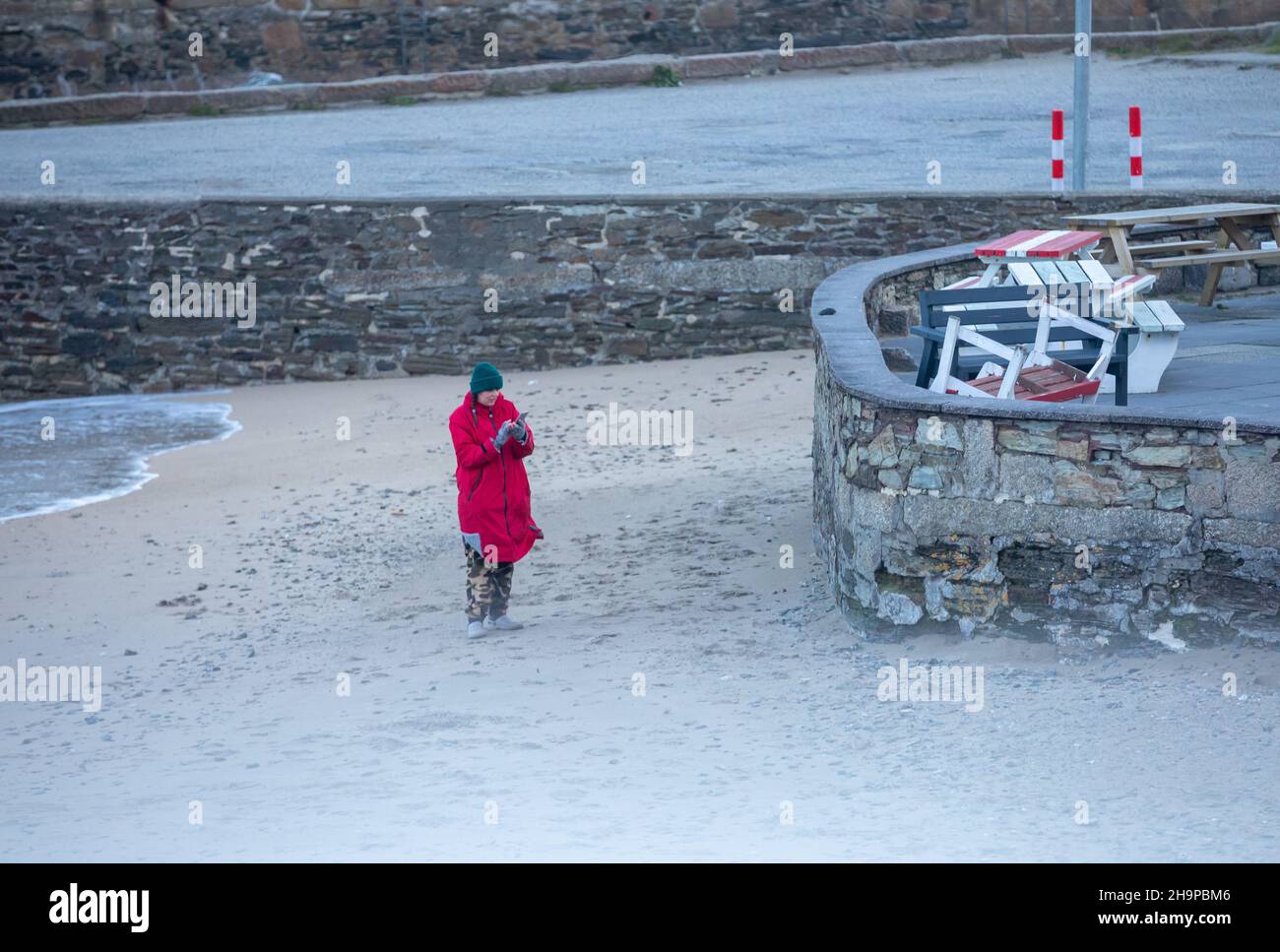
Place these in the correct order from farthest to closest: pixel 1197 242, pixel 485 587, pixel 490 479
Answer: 1. pixel 1197 242
2. pixel 485 587
3. pixel 490 479

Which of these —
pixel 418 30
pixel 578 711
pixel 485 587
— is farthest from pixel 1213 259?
pixel 418 30

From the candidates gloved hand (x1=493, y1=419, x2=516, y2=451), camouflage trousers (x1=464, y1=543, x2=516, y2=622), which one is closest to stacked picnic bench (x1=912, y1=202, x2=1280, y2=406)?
gloved hand (x1=493, y1=419, x2=516, y2=451)

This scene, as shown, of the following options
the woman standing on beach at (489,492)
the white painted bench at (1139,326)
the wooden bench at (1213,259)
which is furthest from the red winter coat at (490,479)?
the wooden bench at (1213,259)

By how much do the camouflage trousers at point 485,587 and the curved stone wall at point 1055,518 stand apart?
171 centimetres

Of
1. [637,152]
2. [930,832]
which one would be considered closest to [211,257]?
[637,152]

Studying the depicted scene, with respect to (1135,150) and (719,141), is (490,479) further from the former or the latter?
(719,141)

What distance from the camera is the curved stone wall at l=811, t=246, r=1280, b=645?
19.9 ft

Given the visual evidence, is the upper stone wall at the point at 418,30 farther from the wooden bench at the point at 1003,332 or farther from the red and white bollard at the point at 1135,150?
the wooden bench at the point at 1003,332

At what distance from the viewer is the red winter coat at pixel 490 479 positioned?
748cm

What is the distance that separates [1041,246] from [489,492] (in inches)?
118

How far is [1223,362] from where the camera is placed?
8.13m

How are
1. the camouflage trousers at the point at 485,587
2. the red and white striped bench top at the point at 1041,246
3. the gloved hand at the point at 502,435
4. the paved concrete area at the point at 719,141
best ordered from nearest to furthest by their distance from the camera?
the gloved hand at the point at 502,435, the camouflage trousers at the point at 485,587, the red and white striped bench top at the point at 1041,246, the paved concrete area at the point at 719,141

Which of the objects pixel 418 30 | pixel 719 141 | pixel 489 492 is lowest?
pixel 489 492

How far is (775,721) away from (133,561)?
5.42 meters
